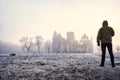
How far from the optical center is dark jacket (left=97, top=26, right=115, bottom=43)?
14703 mm

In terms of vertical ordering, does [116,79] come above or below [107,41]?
below

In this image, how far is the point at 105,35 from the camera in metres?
14.8

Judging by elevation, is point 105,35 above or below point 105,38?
above

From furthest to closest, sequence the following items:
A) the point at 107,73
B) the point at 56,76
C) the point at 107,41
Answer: the point at 107,41, the point at 107,73, the point at 56,76

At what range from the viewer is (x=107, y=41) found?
1465 cm

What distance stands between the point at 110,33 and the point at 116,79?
5.35 metres

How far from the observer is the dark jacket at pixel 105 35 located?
579 inches

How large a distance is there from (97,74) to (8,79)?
153 inches

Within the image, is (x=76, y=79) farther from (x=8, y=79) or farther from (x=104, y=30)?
(x=104, y=30)

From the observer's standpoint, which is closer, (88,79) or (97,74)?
(88,79)

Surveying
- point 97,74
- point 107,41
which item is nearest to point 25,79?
point 97,74

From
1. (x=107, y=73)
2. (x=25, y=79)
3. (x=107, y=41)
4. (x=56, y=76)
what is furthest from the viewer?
(x=107, y=41)

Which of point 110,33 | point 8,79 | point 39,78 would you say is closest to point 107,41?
point 110,33

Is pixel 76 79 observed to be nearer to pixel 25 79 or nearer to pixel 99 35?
pixel 25 79
